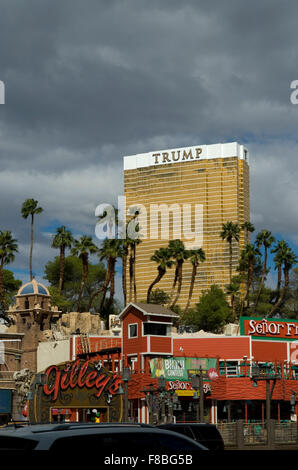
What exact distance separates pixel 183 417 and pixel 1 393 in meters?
21.1

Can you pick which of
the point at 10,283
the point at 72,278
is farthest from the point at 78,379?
the point at 72,278

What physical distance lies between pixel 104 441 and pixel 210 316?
106 m

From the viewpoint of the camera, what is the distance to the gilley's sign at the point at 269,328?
72.8m

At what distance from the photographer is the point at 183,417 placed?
62.3m

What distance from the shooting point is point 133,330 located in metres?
63.4

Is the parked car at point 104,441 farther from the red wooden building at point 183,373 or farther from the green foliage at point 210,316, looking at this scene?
the green foliage at point 210,316

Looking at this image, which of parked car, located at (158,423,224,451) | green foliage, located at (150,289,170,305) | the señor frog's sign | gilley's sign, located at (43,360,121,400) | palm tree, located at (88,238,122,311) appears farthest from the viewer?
green foliage, located at (150,289,170,305)

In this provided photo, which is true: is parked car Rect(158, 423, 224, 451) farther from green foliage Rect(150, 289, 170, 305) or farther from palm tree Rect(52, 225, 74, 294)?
Result: green foliage Rect(150, 289, 170, 305)

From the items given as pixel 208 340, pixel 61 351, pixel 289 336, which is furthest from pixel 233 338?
pixel 61 351

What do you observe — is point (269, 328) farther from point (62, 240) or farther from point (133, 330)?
point (62, 240)

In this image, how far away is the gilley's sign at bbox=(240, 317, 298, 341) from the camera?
7281 centimetres

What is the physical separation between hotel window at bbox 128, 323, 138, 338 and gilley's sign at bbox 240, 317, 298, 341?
46.1 ft

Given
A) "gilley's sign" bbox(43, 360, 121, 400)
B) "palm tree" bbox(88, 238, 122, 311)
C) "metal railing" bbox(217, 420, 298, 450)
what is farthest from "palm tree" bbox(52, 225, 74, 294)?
"metal railing" bbox(217, 420, 298, 450)
